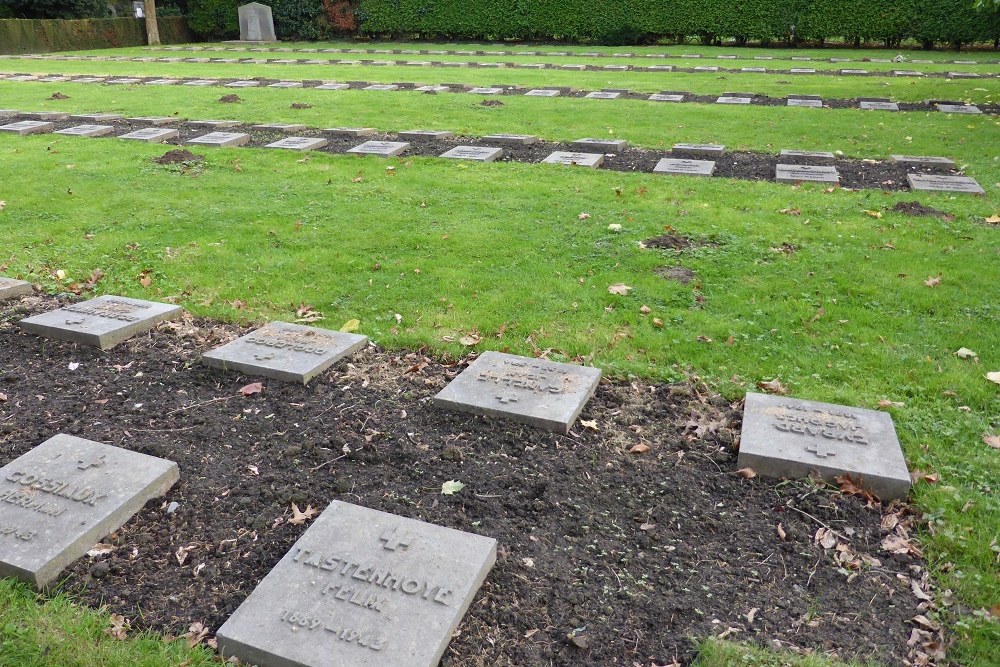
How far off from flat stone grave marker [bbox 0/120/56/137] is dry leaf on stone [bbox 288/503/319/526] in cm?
1112

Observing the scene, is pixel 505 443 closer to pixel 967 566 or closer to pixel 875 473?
pixel 875 473

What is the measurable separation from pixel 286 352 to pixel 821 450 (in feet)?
10.2

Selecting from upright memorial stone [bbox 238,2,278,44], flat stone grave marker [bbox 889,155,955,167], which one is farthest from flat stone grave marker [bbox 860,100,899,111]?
upright memorial stone [bbox 238,2,278,44]

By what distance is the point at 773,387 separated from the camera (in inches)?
164

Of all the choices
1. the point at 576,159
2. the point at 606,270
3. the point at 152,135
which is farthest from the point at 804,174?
the point at 152,135

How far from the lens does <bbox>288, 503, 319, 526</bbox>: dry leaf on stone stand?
10.3 ft

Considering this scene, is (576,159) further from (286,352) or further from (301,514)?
(301,514)

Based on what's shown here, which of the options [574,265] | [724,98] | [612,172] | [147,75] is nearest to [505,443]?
[574,265]

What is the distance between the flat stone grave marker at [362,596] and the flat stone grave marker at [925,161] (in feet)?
28.9

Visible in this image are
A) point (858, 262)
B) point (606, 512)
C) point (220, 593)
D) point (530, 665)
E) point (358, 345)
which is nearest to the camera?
point (530, 665)

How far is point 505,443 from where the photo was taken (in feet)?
12.1

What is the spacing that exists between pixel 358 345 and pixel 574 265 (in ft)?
7.07

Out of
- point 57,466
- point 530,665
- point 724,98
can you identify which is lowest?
point 530,665

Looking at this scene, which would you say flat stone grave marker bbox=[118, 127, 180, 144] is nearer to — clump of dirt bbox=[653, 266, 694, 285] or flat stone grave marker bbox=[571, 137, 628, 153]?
flat stone grave marker bbox=[571, 137, 628, 153]
